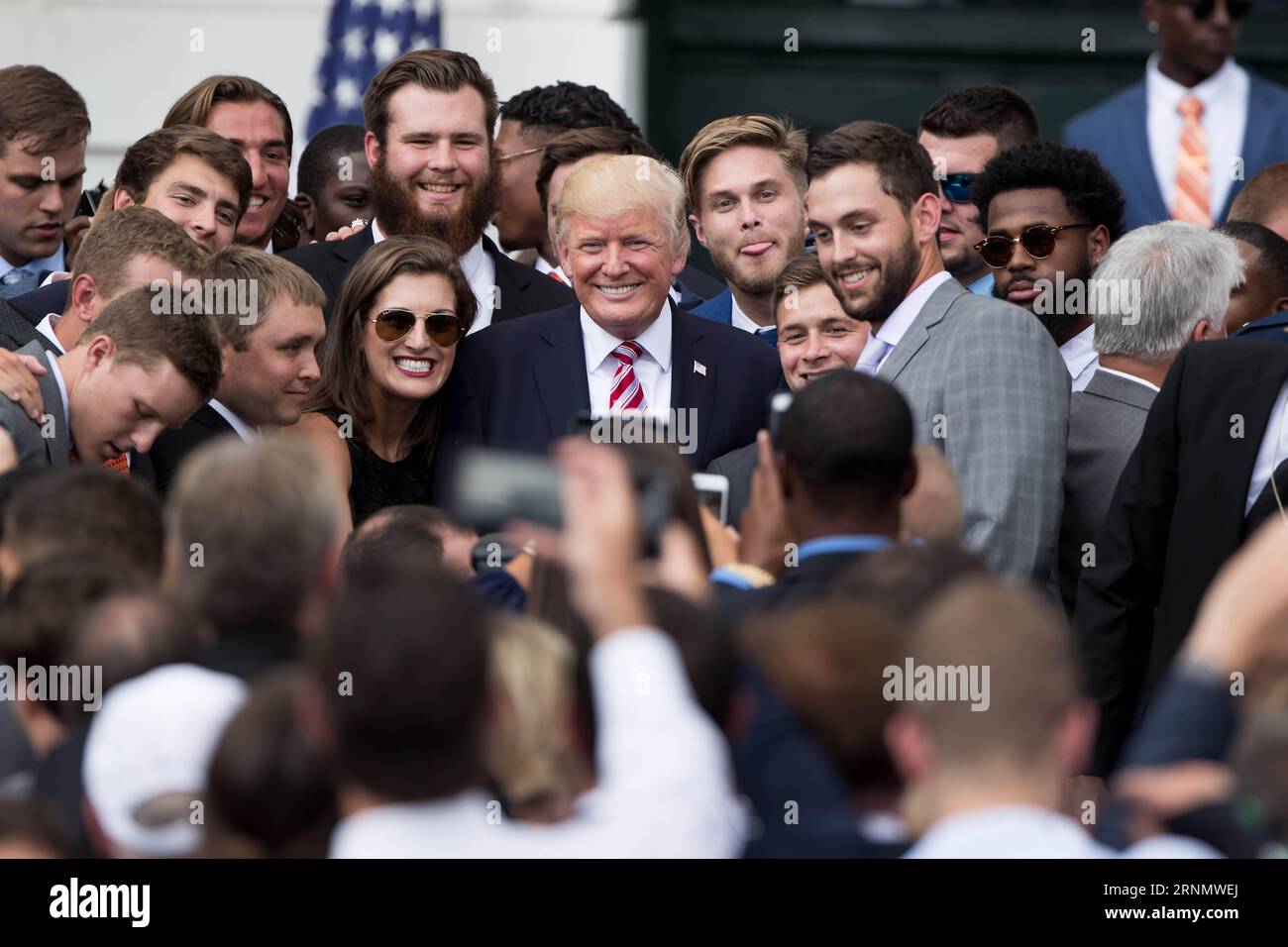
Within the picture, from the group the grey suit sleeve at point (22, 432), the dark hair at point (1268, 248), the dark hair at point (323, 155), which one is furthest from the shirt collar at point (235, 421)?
the dark hair at point (1268, 248)

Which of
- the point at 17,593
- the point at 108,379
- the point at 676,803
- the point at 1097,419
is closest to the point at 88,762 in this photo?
the point at 17,593

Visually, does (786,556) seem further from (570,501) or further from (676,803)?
(676,803)

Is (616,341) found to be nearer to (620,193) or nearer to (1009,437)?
(620,193)

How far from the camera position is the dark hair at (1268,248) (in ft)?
19.1

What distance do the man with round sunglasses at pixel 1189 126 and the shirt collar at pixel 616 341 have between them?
91.8 inches

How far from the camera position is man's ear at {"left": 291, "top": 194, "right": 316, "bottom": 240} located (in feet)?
23.8

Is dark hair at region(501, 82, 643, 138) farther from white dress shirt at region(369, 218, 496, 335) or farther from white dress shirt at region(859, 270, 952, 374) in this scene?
white dress shirt at region(859, 270, 952, 374)

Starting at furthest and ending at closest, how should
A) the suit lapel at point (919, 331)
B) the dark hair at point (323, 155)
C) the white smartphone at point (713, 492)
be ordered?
the dark hair at point (323, 155)
the suit lapel at point (919, 331)
the white smartphone at point (713, 492)

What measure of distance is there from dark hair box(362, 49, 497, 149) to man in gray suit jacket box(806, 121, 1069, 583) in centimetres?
129

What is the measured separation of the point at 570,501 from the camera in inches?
123

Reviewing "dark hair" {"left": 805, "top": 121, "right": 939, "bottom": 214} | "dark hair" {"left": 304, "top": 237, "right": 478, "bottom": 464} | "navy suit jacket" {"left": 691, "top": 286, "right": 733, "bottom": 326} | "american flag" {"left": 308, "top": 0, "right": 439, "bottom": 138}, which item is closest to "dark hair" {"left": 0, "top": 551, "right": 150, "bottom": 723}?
"dark hair" {"left": 304, "top": 237, "right": 478, "bottom": 464}

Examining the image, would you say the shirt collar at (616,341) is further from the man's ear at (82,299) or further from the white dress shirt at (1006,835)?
the white dress shirt at (1006,835)

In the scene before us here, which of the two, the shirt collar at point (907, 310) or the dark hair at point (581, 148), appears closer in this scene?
the shirt collar at point (907, 310)

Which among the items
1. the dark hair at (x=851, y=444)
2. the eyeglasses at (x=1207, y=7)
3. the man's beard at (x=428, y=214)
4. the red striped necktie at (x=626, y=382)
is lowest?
the dark hair at (x=851, y=444)
